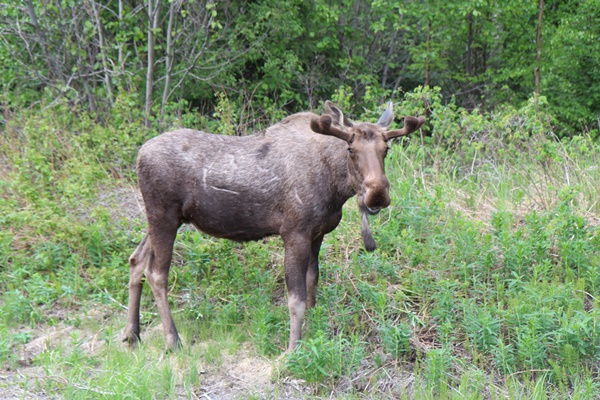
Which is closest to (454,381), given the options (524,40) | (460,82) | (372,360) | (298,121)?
(372,360)

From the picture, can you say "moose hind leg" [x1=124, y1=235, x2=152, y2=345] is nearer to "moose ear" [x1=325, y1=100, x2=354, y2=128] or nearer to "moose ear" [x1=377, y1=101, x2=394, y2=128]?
"moose ear" [x1=325, y1=100, x2=354, y2=128]

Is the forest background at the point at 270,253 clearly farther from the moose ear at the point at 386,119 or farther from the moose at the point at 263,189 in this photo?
the moose ear at the point at 386,119

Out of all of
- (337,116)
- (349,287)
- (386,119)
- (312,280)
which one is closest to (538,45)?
(349,287)

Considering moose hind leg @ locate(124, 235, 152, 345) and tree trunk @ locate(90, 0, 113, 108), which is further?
tree trunk @ locate(90, 0, 113, 108)

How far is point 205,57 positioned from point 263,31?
1.29 metres

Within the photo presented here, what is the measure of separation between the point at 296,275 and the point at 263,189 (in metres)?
0.79

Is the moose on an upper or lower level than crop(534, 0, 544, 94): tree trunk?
upper

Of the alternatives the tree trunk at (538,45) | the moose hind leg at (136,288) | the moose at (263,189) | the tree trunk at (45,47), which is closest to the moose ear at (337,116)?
the moose at (263,189)

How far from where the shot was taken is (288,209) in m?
6.25

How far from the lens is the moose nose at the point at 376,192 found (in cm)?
556

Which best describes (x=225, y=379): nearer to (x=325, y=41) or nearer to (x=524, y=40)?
(x=325, y=41)

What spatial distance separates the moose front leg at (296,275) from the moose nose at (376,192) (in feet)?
2.73

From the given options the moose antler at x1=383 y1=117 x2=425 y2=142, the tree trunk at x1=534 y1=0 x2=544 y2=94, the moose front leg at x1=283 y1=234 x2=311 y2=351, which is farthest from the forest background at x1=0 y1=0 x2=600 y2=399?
the moose antler at x1=383 y1=117 x2=425 y2=142

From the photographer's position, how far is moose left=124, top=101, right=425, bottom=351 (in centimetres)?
614
